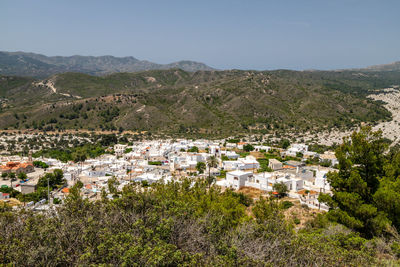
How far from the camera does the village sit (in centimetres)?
2619

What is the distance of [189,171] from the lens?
36.9 m

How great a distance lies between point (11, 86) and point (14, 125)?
6387 cm

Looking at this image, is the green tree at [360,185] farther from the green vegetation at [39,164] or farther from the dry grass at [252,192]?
the green vegetation at [39,164]

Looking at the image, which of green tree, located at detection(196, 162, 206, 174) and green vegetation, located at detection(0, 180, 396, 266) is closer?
green vegetation, located at detection(0, 180, 396, 266)

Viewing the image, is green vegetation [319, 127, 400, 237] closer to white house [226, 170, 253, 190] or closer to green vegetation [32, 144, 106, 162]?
white house [226, 170, 253, 190]

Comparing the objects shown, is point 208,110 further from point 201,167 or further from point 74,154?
point 201,167

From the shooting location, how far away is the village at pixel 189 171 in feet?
85.9

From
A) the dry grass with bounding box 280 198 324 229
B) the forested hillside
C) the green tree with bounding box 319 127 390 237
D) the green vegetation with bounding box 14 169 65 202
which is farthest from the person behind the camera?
the forested hillside

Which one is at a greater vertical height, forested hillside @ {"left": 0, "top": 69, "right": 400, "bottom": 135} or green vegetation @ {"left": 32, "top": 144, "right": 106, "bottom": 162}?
forested hillside @ {"left": 0, "top": 69, "right": 400, "bottom": 135}

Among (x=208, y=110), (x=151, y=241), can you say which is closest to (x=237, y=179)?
(x=151, y=241)

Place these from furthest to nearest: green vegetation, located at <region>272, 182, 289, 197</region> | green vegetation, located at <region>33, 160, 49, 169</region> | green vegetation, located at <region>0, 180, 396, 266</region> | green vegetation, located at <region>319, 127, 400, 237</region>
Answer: green vegetation, located at <region>33, 160, 49, 169</region>, green vegetation, located at <region>272, 182, 289, 197</region>, green vegetation, located at <region>319, 127, 400, 237</region>, green vegetation, located at <region>0, 180, 396, 266</region>

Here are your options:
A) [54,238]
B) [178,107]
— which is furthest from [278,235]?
[178,107]

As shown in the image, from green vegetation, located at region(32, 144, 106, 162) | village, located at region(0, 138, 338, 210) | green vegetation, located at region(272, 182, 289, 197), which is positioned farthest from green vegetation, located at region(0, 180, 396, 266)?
green vegetation, located at region(32, 144, 106, 162)

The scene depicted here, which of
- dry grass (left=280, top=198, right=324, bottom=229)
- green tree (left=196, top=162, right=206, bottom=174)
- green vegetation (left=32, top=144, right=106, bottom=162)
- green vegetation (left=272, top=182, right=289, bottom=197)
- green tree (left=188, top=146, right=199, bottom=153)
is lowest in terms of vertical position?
green vegetation (left=32, top=144, right=106, bottom=162)
